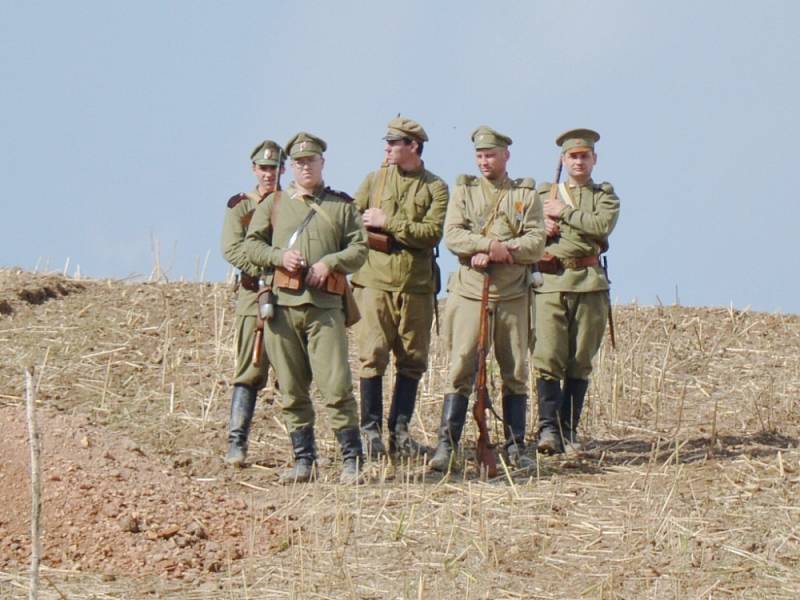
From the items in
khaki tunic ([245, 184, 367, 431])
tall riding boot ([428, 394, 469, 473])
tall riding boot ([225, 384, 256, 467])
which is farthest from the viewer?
tall riding boot ([225, 384, 256, 467])

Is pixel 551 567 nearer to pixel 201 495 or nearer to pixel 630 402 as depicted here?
pixel 201 495

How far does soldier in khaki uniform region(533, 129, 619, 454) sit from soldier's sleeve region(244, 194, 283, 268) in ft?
7.10

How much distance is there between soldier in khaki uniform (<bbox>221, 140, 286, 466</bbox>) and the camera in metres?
11.1

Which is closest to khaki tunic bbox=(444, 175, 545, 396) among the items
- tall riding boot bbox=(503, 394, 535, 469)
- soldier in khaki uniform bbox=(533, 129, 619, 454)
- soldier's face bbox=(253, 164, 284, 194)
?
tall riding boot bbox=(503, 394, 535, 469)

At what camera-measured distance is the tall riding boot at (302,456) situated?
10.7 meters

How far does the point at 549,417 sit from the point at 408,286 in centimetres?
150

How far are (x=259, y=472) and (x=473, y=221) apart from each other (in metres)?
2.32

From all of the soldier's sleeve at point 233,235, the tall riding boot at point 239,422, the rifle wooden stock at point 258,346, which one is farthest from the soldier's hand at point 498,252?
the tall riding boot at point 239,422

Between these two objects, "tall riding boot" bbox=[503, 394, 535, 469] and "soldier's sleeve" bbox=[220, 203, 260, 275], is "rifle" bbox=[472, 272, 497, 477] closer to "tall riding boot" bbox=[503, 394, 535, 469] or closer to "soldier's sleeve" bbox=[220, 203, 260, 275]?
"tall riding boot" bbox=[503, 394, 535, 469]

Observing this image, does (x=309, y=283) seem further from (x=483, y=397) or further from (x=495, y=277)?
(x=483, y=397)

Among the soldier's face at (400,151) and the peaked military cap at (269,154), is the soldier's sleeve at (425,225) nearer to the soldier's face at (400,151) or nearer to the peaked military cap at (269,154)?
the soldier's face at (400,151)

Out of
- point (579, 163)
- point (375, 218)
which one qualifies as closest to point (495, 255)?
point (375, 218)

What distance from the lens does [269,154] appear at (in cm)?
1125

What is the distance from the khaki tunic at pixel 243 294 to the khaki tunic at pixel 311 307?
0.58 meters
